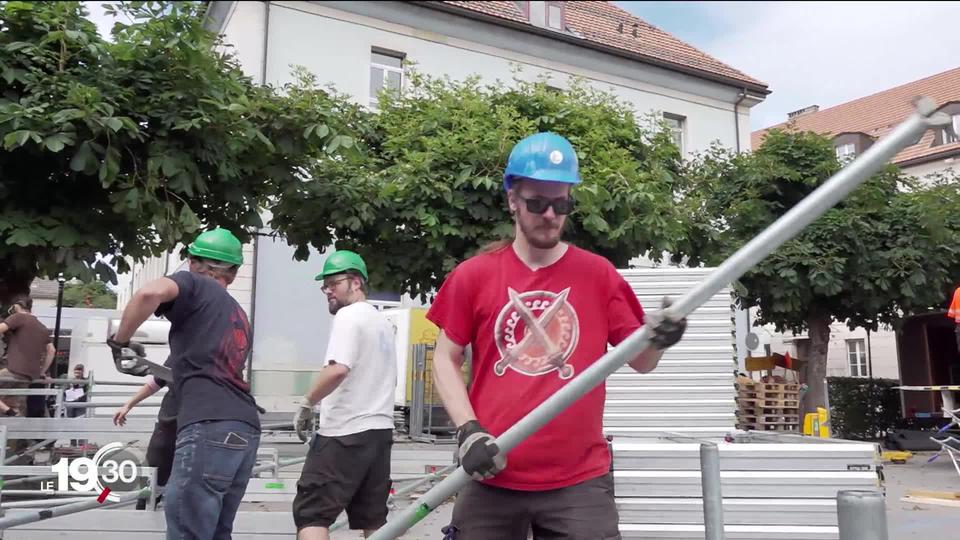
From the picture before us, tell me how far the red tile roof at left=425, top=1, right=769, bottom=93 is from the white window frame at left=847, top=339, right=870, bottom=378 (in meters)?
13.2

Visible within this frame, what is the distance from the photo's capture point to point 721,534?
290 cm

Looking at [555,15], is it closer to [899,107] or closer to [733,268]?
[899,107]

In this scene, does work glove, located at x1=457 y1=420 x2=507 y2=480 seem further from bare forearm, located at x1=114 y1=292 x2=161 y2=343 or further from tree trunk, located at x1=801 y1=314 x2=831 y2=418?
tree trunk, located at x1=801 y1=314 x2=831 y2=418

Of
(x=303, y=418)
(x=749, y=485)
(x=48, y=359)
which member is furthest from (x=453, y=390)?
(x=48, y=359)

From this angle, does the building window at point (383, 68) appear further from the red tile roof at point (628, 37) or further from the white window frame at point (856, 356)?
the white window frame at point (856, 356)

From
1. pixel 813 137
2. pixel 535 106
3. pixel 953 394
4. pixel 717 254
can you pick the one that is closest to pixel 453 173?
pixel 535 106

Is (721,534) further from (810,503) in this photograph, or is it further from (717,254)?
(717,254)

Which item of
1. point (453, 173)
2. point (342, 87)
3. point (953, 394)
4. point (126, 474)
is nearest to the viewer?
point (126, 474)

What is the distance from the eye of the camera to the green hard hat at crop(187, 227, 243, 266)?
4.10 metres

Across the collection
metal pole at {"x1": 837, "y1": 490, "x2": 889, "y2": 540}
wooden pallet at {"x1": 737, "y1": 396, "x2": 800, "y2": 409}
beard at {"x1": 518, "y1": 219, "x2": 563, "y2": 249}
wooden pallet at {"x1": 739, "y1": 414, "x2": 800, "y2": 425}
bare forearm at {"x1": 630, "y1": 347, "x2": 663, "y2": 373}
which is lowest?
wooden pallet at {"x1": 739, "y1": 414, "x2": 800, "y2": 425}

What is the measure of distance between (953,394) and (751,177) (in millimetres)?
6053

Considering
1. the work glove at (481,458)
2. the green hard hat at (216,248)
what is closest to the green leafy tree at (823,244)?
the green hard hat at (216,248)

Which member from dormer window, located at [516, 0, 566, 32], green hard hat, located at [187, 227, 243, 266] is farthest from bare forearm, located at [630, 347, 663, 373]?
dormer window, located at [516, 0, 566, 32]

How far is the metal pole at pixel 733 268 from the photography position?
189 cm
